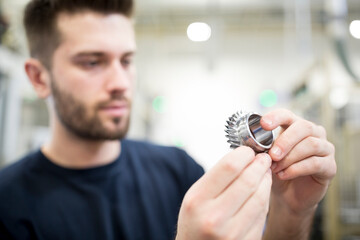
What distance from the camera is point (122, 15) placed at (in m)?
1.05

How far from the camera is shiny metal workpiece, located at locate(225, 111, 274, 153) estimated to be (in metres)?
0.50

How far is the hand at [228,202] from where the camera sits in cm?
42

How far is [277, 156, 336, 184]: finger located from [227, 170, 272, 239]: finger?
95 mm

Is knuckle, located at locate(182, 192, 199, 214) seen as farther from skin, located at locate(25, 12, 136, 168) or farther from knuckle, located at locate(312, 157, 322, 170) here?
skin, located at locate(25, 12, 136, 168)

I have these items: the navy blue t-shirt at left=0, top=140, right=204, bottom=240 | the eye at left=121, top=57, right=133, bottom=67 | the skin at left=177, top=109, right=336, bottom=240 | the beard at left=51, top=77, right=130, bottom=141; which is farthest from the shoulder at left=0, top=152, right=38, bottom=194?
the skin at left=177, top=109, right=336, bottom=240

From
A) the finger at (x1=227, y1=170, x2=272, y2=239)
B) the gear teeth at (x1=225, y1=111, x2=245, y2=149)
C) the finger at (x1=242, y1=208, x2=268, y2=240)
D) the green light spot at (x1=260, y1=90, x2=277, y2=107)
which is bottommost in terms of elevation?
the green light spot at (x1=260, y1=90, x2=277, y2=107)

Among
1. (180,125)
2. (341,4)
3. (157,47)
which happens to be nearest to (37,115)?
(341,4)

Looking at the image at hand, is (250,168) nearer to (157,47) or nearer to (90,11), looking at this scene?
(90,11)

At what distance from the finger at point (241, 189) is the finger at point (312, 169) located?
0.10 metres

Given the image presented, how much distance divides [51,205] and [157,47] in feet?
16.3

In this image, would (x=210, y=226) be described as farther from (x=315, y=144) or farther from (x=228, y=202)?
(x=315, y=144)

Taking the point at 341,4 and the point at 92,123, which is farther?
the point at 341,4

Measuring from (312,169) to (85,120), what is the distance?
665 mm

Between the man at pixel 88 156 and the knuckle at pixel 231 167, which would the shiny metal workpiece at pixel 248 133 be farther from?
the man at pixel 88 156
